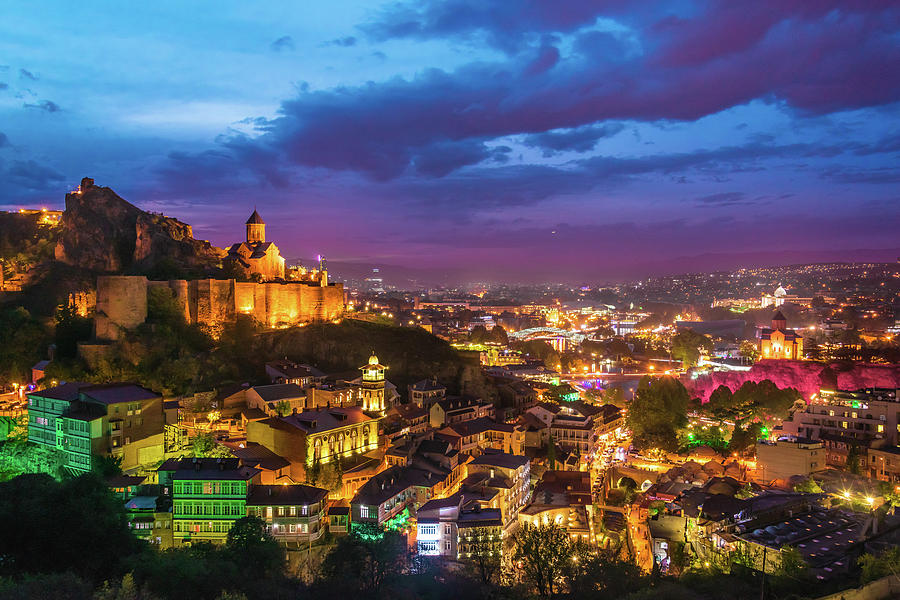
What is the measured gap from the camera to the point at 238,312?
1369 inches

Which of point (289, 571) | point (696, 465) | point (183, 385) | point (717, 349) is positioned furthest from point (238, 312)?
point (717, 349)

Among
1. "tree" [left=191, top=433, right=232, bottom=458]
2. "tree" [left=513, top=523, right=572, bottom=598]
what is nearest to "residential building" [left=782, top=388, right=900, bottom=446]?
"tree" [left=513, top=523, right=572, bottom=598]

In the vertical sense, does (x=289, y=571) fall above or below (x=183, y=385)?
below

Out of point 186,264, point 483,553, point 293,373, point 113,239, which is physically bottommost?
point 483,553

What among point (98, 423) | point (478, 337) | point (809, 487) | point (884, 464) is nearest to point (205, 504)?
point (98, 423)

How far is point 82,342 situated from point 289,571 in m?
20.3

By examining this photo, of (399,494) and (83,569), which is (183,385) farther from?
(83,569)

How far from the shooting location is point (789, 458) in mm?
24531

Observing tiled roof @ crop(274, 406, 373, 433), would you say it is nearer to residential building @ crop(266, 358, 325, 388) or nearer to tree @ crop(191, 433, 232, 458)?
→ tree @ crop(191, 433, 232, 458)

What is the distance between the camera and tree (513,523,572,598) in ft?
51.6

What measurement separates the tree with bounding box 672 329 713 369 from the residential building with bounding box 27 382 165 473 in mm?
45787

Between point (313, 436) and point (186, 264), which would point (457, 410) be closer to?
point (313, 436)

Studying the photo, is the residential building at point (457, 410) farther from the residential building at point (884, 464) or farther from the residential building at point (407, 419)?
the residential building at point (884, 464)

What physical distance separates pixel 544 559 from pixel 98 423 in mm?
16512
